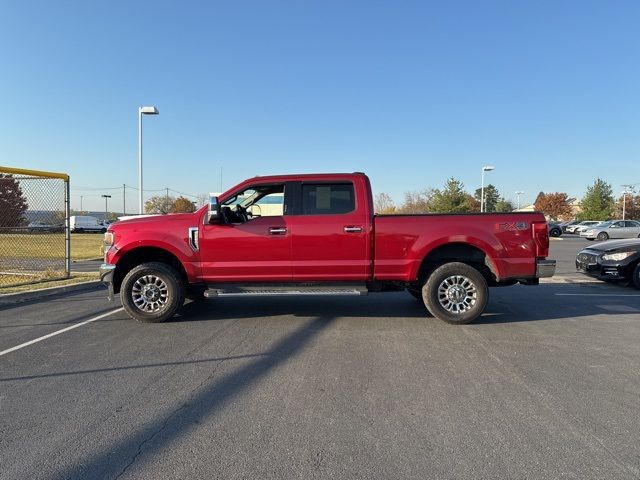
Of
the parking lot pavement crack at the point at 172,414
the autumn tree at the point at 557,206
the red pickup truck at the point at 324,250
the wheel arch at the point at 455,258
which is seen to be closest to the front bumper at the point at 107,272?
the red pickup truck at the point at 324,250

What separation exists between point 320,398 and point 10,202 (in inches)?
397

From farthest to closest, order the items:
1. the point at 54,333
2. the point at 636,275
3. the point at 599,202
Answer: the point at 599,202 → the point at 636,275 → the point at 54,333

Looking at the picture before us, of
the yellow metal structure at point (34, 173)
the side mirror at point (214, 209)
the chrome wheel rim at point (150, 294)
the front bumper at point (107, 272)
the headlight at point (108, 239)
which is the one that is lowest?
the chrome wheel rim at point (150, 294)

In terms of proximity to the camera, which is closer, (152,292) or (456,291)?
(456,291)

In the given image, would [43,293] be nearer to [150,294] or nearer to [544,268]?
[150,294]

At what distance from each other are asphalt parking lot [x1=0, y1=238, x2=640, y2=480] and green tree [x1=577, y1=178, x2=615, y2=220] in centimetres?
6059

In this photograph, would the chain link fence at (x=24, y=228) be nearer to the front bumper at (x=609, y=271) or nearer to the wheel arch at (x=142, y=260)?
the wheel arch at (x=142, y=260)

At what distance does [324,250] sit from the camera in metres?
6.37

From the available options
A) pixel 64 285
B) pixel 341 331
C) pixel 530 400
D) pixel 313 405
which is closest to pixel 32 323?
pixel 64 285

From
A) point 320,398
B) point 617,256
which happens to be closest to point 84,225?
point 617,256

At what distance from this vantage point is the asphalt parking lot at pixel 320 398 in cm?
282

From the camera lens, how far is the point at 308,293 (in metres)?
6.27

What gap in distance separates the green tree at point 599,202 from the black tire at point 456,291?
61.9 m

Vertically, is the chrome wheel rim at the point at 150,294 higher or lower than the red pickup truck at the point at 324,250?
lower
